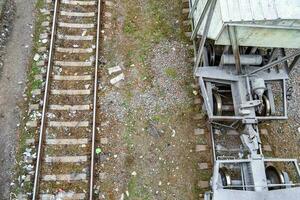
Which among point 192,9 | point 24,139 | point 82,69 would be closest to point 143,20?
point 192,9

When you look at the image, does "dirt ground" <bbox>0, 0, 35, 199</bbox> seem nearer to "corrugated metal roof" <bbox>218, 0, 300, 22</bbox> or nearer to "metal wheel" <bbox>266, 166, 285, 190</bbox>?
"corrugated metal roof" <bbox>218, 0, 300, 22</bbox>

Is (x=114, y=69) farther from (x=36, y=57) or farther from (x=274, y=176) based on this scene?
(x=274, y=176)

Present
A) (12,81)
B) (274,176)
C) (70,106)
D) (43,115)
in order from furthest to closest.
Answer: (12,81)
(70,106)
(43,115)
(274,176)

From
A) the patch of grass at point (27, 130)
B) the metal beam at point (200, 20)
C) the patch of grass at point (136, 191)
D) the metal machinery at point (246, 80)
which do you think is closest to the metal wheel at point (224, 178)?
the metal machinery at point (246, 80)

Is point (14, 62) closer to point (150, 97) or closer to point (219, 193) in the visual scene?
point (150, 97)

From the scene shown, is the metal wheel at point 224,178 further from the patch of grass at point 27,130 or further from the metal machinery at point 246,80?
the patch of grass at point 27,130

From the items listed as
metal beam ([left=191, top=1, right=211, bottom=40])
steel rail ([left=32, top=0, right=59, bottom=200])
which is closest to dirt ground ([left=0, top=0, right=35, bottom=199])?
steel rail ([left=32, top=0, right=59, bottom=200])

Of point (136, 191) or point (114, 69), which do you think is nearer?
point (136, 191)

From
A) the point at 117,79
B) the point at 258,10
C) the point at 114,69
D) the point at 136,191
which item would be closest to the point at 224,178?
the point at 136,191
